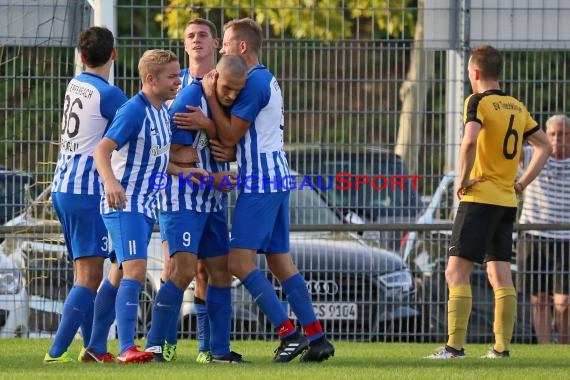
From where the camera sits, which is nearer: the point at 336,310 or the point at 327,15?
the point at 336,310

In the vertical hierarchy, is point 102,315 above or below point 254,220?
below

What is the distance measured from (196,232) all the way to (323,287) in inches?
138

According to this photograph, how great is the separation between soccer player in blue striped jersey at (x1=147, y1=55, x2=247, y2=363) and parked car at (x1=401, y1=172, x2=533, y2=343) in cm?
334

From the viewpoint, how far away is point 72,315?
28.4 ft

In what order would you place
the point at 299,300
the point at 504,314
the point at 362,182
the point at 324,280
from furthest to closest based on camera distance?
the point at 324,280 < the point at 362,182 < the point at 504,314 < the point at 299,300

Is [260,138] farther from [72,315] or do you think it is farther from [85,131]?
[72,315]

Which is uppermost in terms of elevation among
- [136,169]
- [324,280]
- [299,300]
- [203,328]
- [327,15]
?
[327,15]

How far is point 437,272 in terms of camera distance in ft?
39.5

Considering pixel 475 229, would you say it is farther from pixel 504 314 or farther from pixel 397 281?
pixel 397 281

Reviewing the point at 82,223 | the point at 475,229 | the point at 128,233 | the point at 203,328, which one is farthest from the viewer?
the point at 475,229

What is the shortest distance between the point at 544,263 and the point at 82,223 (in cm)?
489

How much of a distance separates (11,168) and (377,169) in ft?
9.93

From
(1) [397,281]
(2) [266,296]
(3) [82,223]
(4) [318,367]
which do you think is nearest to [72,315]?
(3) [82,223]

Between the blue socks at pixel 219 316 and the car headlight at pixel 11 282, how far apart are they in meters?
3.22
